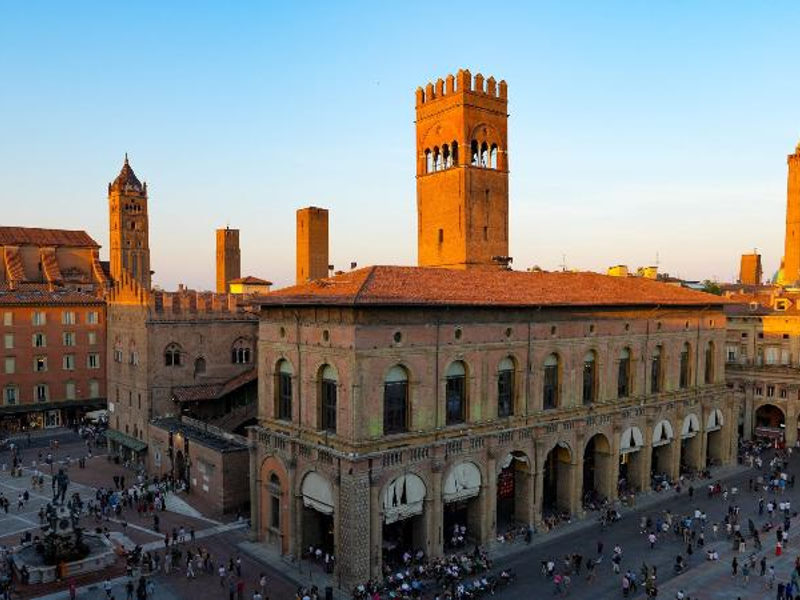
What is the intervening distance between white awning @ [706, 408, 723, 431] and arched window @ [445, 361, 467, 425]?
2542 cm

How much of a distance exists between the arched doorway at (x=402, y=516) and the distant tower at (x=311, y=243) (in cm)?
3043

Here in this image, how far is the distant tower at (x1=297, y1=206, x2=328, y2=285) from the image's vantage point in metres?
61.8

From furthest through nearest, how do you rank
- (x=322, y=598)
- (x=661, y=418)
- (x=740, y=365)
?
(x=740, y=365) < (x=661, y=418) < (x=322, y=598)

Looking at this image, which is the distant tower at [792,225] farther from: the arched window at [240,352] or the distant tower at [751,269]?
the arched window at [240,352]

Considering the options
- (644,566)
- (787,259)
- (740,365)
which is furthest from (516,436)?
(787,259)

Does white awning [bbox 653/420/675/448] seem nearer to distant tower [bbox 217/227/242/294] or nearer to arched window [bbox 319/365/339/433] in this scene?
arched window [bbox 319/365/339/433]

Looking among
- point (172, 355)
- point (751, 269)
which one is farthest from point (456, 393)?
point (751, 269)

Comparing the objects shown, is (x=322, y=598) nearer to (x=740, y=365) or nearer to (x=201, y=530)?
(x=201, y=530)

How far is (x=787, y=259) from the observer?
9306cm

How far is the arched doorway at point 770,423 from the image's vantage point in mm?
60469

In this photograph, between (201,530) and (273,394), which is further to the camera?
(201,530)

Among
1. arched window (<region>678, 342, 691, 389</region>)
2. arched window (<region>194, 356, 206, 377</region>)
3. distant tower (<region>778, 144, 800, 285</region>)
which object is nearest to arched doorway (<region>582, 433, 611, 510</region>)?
arched window (<region>678, 342, 691, 389</region>)

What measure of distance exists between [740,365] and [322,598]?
49710mm

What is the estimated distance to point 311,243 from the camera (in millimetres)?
61875
